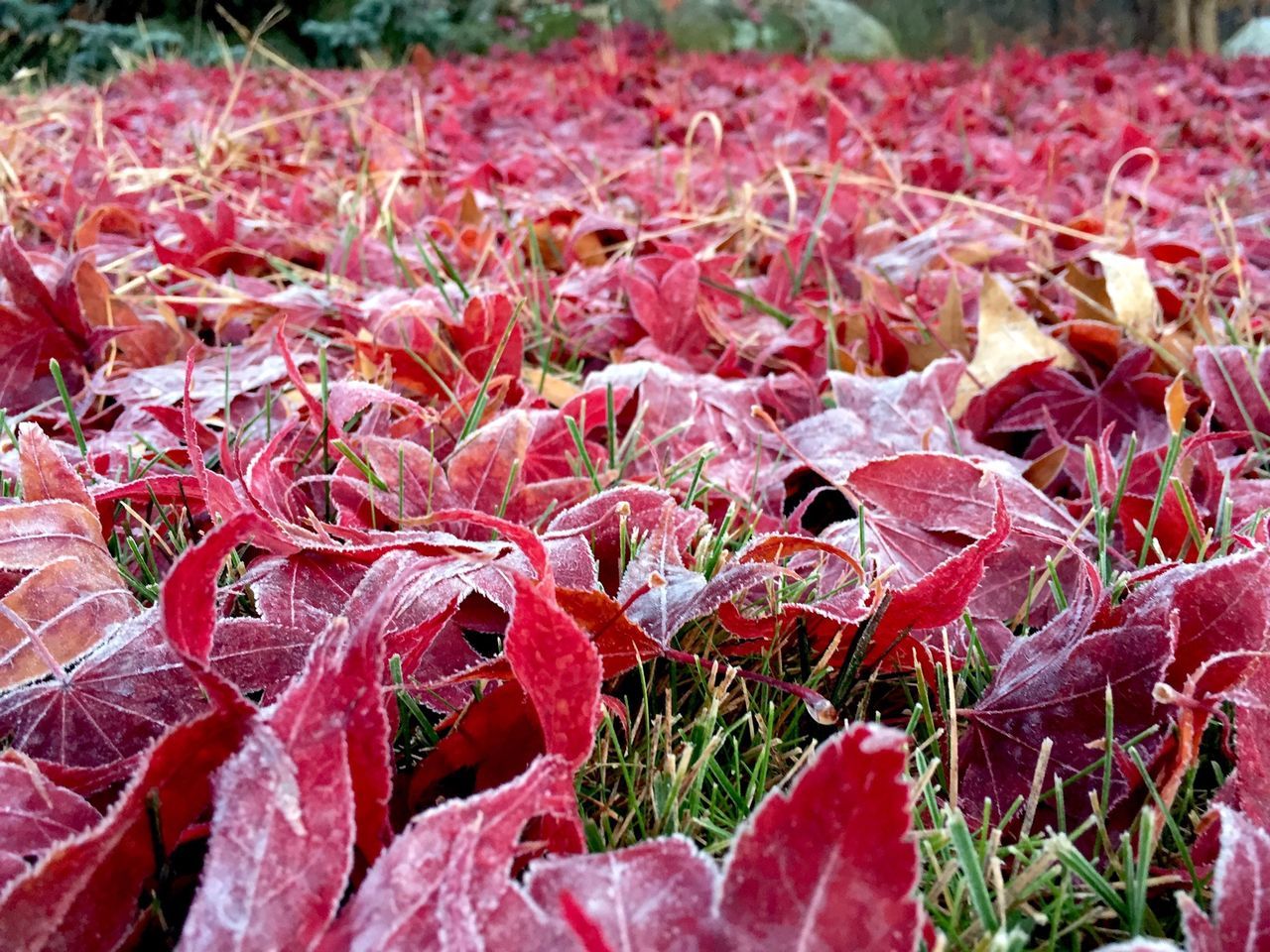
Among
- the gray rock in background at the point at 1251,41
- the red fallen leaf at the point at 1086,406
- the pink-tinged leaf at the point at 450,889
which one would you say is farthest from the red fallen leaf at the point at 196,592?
the gray rock in background at the point at 1251,41

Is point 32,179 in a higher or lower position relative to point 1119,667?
lower

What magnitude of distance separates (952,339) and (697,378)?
0.37 meters

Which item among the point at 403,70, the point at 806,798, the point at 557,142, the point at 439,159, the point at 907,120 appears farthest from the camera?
the point at 403,70

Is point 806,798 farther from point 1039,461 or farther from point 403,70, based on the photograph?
point 403,70

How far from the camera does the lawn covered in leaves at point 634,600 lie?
1.12 feet

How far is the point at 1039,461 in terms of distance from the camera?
89 centimetres

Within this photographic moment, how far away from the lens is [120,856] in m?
0.37

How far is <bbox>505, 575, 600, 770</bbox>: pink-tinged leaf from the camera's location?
403 millimetres

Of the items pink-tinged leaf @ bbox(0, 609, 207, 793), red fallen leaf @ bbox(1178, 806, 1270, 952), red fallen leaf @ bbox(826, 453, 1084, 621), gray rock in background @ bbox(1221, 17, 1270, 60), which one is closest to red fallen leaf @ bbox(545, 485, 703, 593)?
red fallen leaf @ bbox(826, 453, 1084, 621)

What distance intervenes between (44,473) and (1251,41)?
9.98 meters

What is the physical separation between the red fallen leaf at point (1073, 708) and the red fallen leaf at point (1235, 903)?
11 centimetres

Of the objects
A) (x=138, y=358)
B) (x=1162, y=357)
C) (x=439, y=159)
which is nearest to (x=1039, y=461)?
(x=1162, y=357)

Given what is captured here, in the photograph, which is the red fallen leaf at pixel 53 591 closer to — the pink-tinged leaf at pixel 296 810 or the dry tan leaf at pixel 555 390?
the pink-tinged leaf at pixel 296 810

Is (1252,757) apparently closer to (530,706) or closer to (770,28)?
(530,706)
